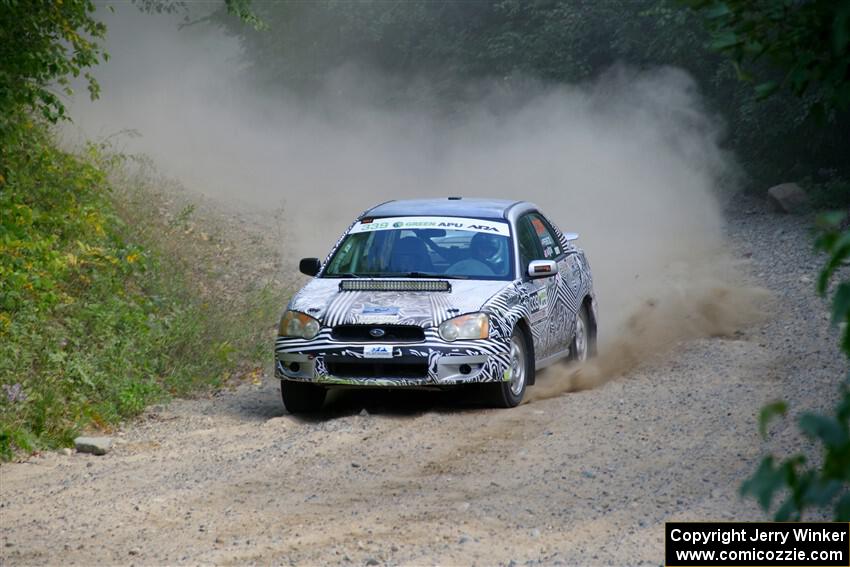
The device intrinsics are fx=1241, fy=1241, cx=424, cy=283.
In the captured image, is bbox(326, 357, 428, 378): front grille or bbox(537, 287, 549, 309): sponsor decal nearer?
bbox(326, 357, 428, 378): front grille

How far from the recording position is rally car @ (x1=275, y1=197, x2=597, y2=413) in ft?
32.0

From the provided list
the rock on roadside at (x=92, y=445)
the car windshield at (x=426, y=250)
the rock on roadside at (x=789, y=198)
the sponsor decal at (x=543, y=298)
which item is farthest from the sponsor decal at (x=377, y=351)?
the rock on roadside at (x=789, y=198)

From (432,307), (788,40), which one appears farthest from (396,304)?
(788,40)

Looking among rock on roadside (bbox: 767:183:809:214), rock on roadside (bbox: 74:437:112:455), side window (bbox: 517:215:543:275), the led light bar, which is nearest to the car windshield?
side window (bbox: 517:215:543:275)

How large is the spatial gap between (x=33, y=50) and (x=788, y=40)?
33.6 feet

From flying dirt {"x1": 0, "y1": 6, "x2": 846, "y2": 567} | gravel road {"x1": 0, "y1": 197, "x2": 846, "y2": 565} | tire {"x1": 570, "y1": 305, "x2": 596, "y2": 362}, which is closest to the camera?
gravel road {"x1": 0, "y1": 197, "x2": 846, "y2": 565}

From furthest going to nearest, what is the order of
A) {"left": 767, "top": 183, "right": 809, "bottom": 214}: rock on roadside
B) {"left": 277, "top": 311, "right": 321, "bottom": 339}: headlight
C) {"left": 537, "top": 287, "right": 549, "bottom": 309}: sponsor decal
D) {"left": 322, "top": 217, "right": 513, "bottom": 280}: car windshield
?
{"left": 767, "top": 183, "right": 809, "bottom": 214}: rock on roadside → {"left": 537, "top": 287, "right": 549, "bottom": 309}: sponsor decal → {"left": 322, "top": 217, "right": 513, "bottom": 280}: car windshield → {"left": 277, "top": 311, "right": 321, "bottom": 339}: headlight

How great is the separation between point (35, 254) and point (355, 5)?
22329mm

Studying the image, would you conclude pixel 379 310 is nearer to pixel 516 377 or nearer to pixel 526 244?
pixel 516 377

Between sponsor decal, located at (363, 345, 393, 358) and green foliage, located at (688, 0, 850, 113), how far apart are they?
6.08 metres

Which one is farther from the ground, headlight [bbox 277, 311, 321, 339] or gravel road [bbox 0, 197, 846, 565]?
headlight [bbox 277, 311, 321, 339]

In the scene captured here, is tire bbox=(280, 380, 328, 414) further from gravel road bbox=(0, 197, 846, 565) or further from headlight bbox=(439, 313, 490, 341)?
headlight bbox=(439, 313, 490, 341)

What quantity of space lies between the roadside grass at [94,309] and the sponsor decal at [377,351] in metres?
2.47

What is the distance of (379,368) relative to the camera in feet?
32.1
